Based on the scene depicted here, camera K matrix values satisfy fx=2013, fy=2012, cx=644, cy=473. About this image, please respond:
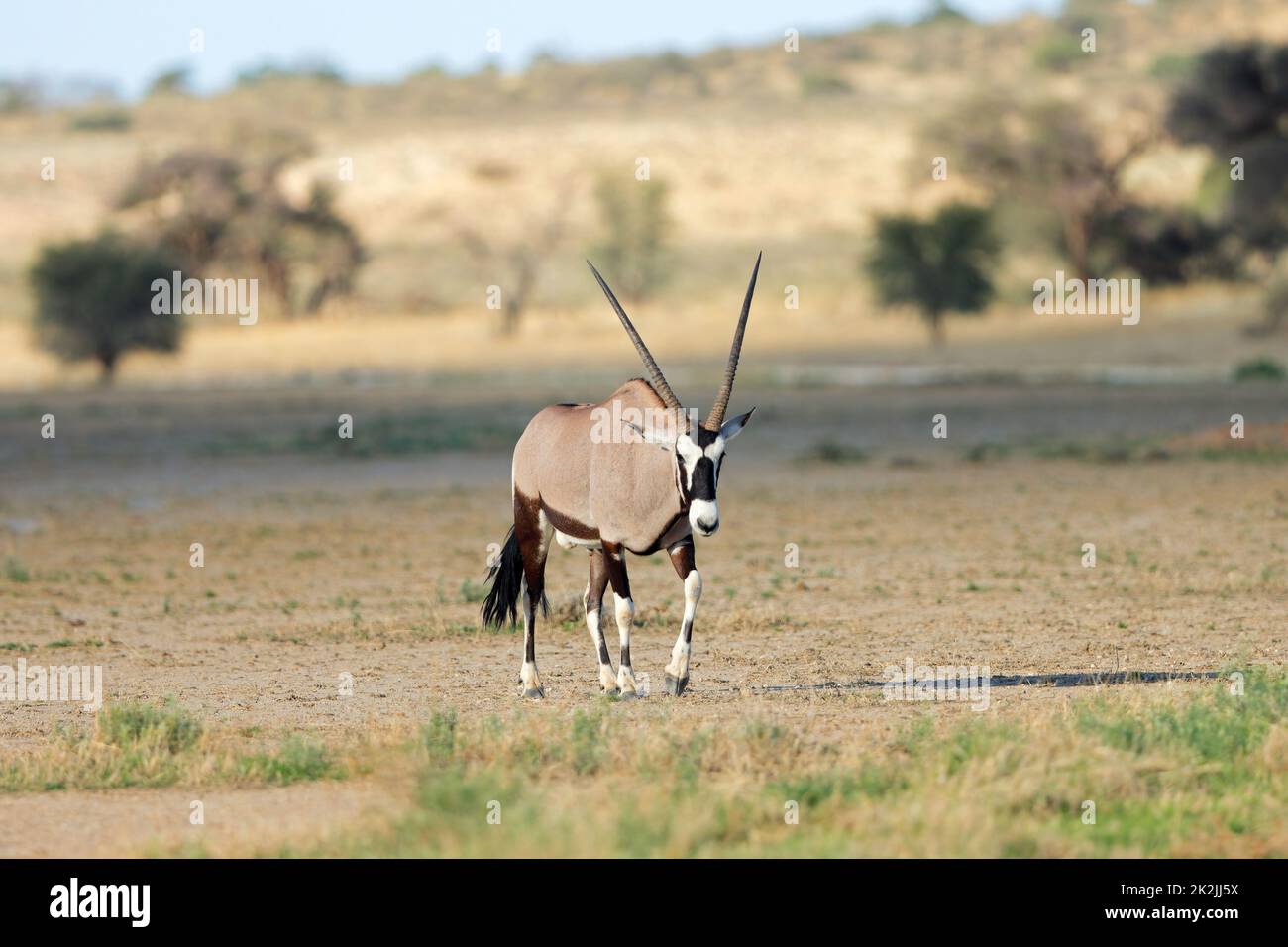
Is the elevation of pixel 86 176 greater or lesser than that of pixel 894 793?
greater

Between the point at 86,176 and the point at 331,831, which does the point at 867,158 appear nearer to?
the point at 86,176

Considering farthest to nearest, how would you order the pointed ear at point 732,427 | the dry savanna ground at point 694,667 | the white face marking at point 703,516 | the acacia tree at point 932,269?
the acacia tree at point 932,269, the pointed ear at point 732,427, the white face marking at point 703,516, the dry savanna ground at point 694,667

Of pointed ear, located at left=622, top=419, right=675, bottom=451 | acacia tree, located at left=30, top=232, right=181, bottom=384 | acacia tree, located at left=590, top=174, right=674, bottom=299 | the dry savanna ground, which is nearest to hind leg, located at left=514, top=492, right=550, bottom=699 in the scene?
the dry savanna ground

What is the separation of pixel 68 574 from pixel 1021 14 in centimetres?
10909

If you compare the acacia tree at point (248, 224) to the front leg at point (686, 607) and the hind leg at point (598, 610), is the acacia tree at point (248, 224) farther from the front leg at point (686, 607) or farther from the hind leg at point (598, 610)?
the front leg at point (686, 607)

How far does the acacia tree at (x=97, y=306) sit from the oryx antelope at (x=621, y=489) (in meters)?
38.8

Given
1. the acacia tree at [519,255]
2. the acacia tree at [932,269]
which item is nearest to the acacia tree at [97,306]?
the acacia tree at [519,255]

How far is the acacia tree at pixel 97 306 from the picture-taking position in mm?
46719

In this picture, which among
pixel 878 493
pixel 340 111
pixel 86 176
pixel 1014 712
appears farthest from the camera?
pixel 340 111

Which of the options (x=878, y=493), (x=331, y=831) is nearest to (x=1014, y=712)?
(x=331, y=831)

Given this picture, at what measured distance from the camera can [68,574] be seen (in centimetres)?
1530

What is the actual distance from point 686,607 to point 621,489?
63 cm
